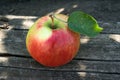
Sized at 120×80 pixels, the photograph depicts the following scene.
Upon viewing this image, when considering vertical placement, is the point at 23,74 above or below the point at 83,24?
below

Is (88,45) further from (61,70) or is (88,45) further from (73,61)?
(61,70)

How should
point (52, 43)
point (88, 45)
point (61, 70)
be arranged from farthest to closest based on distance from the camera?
A: point (88, 45), point (61, 70), point (52, 43)

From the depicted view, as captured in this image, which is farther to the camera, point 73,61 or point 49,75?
point 73,61

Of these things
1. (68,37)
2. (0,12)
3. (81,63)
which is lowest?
(0,12)

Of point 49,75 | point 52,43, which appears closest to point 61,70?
point 49,75

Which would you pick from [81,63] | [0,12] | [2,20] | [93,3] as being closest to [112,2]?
[93,3]

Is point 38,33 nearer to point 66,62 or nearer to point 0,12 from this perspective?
point 66,62
